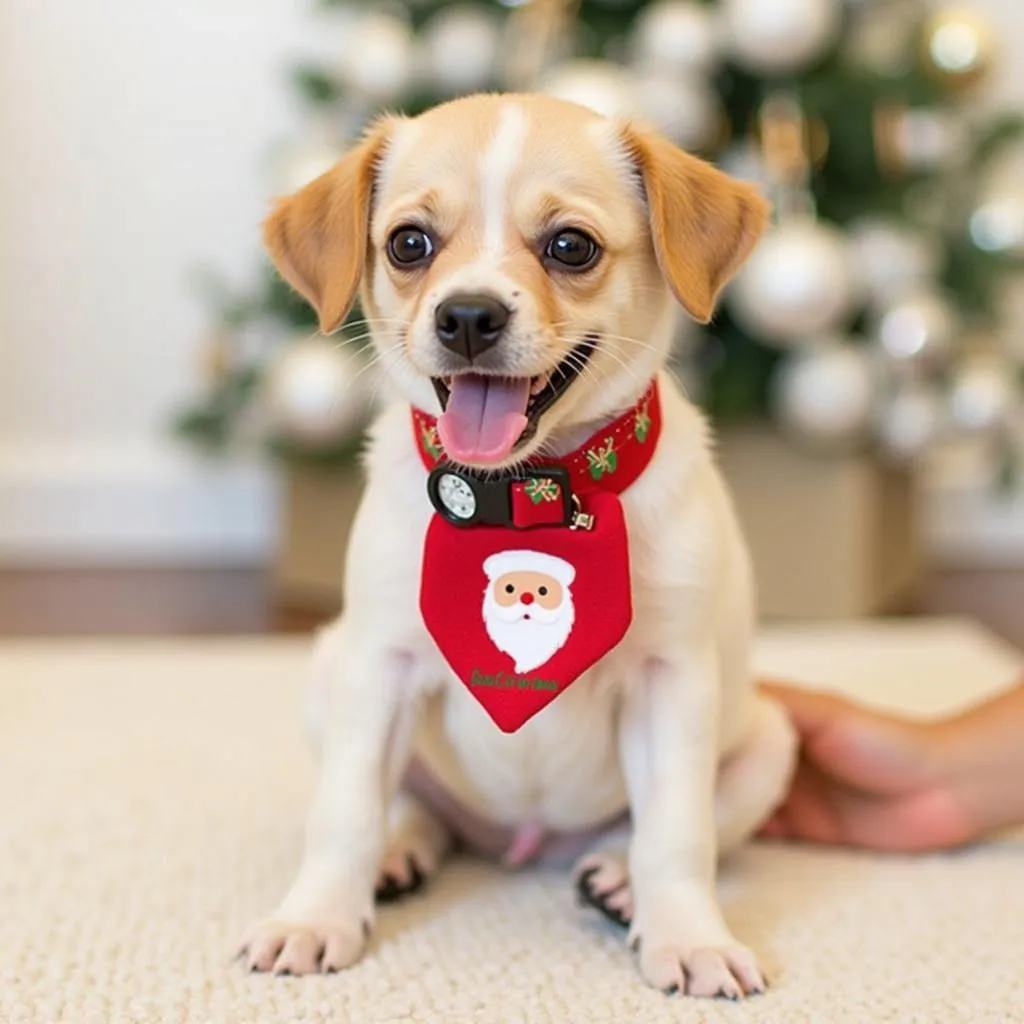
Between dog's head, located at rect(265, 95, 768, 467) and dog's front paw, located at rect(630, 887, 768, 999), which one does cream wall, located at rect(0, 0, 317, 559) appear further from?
dog's front paw, located at rect(630, 887, 768, 999)

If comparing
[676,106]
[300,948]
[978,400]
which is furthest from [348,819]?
[978,400]

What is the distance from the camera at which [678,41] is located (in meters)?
2.72

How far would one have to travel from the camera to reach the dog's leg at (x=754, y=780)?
1425mm

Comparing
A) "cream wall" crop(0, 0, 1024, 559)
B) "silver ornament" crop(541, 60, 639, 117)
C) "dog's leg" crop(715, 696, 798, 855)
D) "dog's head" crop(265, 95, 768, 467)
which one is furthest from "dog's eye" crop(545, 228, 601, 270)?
"cream wall" crop(0, 0, 1024, 559)

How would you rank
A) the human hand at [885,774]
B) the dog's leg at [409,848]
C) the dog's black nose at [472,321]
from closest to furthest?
1. the dog's black nose at [472,321]
2. the dog's leg at [409,848]
3. the human hand at [885,774]

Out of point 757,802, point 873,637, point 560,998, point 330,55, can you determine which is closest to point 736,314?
point 873,637

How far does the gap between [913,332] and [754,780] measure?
162 cm

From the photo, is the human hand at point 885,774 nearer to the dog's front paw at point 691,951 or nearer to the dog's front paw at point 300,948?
the dog's front paw at point 691,951

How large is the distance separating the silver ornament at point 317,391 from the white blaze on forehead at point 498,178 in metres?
1.60

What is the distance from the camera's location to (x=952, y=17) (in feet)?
9.85

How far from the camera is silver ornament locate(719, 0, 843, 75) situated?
2693 mm

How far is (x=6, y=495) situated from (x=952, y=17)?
8.28 ft

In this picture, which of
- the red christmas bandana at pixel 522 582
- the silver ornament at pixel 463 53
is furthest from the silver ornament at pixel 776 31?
the red christmas bandana at pixel 522 582

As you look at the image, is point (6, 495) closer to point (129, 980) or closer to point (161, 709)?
point (161, 709)
